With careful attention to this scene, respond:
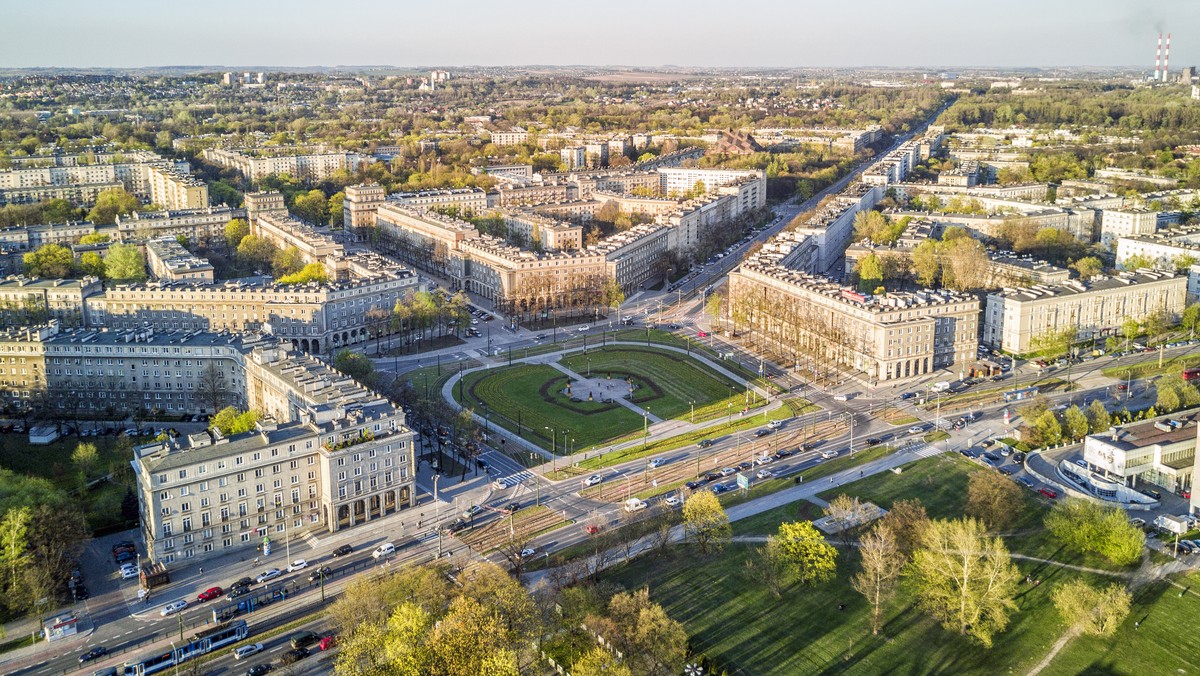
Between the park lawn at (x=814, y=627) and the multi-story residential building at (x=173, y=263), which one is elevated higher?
the multi-story residential building at (x=173, y=263)

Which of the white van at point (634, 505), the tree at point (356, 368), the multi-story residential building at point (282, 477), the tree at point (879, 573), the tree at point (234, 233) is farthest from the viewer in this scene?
the tree at point (234, 233)

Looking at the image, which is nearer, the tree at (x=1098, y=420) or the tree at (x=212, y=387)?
the tree at (x=1098, y=420)

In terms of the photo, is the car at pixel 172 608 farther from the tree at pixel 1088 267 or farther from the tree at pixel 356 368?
the tree at pixel 1088 267

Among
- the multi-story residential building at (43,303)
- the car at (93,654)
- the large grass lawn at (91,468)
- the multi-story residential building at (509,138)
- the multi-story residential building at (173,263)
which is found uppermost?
the multi-story residential building at (509,138)

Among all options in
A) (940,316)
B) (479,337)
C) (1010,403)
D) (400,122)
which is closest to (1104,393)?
(1010,403)

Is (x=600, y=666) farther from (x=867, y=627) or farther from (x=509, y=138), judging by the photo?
(x=509, y=138)

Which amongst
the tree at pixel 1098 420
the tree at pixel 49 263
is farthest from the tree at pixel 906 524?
the tree at pixel 49 263

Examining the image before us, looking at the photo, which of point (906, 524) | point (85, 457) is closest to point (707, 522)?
point (906, 524)
